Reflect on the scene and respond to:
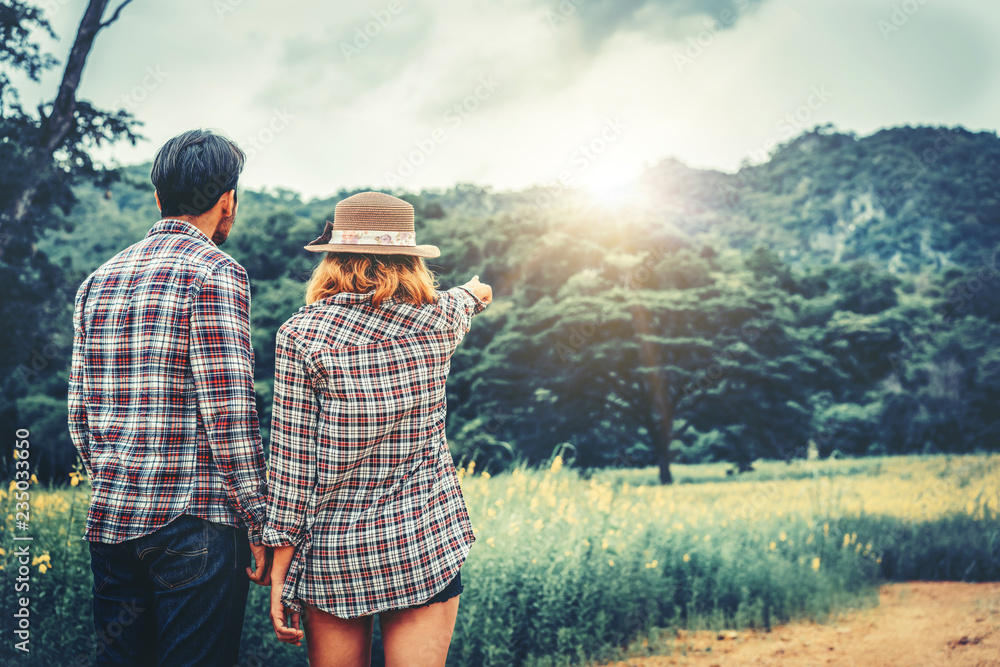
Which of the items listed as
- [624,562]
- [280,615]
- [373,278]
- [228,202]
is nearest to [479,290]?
[373,278]

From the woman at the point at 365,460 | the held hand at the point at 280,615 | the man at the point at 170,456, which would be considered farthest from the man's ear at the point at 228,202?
the held hand at the point at 280,615

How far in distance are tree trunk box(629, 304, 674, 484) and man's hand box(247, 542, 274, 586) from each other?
1150cm

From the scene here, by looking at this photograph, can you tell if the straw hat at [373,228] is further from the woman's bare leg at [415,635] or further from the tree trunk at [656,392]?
the tree trunk at [656,392]

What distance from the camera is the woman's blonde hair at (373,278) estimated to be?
1.60m

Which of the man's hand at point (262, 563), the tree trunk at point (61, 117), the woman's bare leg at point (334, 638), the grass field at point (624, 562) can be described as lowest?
the grass field at point (624, 562)

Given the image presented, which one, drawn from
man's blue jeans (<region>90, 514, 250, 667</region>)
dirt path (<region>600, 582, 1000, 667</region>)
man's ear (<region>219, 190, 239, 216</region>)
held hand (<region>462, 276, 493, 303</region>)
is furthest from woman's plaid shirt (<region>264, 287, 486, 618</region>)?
dirt path (<region>600, 582, 1000, 667</region>)

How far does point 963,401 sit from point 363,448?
14.5m

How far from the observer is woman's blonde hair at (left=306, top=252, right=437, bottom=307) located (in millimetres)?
1602

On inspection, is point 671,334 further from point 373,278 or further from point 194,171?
point 194,171

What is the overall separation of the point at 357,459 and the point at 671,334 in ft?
39.7

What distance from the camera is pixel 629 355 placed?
42.7 ft

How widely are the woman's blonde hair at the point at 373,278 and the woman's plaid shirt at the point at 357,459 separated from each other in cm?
3

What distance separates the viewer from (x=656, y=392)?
43.4 feet

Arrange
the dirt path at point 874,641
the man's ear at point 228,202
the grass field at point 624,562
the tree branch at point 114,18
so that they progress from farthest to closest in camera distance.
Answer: the tree branch at point 114,18 → the dirt path at point 874,641 → the grass field at point 624,562 → the man's ear at point 228,202
